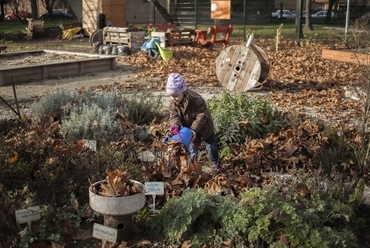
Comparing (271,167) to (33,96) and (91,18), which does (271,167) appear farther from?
(91,18)

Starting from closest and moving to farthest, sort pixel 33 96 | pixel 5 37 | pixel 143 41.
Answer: pixel 33 96 → pixel 143 41 → pixel 5 37

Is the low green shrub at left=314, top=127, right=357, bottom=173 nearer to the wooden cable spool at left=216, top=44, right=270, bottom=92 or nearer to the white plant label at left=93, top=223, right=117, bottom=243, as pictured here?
the white plant label at left=93, top=223, right=117, bottom=243

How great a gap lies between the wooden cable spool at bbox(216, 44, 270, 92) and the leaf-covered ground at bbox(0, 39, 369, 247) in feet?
1.10

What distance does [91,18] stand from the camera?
25969 mm

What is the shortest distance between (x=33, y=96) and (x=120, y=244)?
7165 millimetres

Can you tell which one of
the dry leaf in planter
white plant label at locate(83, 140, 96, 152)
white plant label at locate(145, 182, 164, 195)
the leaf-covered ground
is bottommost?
the leaf-covered ground

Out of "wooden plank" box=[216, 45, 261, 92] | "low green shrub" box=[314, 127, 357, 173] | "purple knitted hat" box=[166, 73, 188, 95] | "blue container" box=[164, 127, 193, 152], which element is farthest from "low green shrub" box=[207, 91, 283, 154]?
"wooden plank" box=[216, 45, 261, 92]

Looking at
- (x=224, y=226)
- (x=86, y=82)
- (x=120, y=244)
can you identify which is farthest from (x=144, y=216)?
(x=86, y=82)

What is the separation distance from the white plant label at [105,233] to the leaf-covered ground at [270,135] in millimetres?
157

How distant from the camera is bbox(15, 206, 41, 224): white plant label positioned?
401cm

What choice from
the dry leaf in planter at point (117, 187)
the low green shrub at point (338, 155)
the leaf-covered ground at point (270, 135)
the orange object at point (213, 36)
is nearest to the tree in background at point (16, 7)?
the orange object at point (213, 36)

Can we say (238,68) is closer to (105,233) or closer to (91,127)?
(91,127)

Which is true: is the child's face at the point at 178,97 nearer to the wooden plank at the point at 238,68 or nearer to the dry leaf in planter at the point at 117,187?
the dry leaf in planter at the point at 117,187

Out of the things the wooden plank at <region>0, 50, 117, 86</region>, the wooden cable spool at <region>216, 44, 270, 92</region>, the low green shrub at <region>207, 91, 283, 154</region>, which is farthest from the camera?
the wooden plank at <region>0, 50, 117, 86</region>
